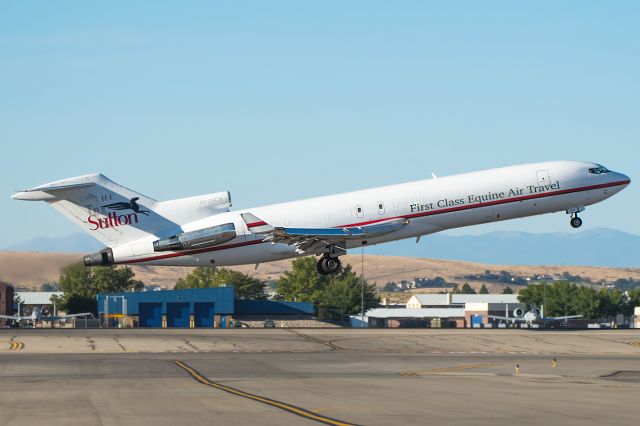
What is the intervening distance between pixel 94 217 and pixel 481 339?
25.3 m

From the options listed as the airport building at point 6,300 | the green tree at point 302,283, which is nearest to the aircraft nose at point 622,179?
the airport building at point 6,300

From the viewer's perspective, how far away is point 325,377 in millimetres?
41031

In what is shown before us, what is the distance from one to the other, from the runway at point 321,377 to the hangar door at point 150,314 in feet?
139

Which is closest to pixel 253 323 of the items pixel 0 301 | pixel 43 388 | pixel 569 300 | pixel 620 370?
pixel 0 301

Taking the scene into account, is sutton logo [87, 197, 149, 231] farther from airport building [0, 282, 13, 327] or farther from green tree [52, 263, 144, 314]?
green tree [52, 263, 144, 314]

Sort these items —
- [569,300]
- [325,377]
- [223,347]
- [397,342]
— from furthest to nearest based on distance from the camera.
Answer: [569,300] → [397,342] → [223,347] → [325,377]

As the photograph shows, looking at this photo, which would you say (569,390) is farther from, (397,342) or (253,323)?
(253,323)

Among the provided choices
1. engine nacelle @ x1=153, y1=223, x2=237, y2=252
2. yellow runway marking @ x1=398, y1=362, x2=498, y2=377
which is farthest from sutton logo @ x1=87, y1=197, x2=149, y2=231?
yellow runway marking @ x1=398, y1=362, x2=498, y2=377

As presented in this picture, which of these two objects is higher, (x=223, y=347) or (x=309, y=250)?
(x=309, y=250)

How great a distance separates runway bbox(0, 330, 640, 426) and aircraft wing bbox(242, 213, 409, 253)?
20.6 ft

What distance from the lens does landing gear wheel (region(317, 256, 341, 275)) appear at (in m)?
60.7

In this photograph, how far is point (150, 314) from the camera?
11150cm

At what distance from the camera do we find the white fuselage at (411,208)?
195 feet

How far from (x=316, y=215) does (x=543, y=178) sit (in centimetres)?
1371
